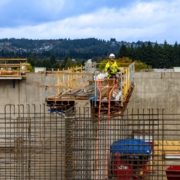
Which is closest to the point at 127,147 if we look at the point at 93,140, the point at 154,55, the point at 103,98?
the point at 93,140

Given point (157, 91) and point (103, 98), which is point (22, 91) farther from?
point (103, 98)

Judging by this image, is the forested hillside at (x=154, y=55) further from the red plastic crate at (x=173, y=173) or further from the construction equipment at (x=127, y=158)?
the construction equipment at (x=127, y=158)

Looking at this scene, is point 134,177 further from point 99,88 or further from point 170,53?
point 170,53

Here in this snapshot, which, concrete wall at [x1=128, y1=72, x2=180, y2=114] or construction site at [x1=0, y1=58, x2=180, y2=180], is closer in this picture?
construction site at [x1=0, y1=58, x2=180, y2=180]

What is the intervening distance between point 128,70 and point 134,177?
4396 mm

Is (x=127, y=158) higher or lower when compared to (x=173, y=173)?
higher

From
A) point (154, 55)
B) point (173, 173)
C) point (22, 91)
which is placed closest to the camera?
point (173, 173)

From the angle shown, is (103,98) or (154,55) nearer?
(103,98)

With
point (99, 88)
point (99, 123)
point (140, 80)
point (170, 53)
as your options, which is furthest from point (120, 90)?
point (170, 53)

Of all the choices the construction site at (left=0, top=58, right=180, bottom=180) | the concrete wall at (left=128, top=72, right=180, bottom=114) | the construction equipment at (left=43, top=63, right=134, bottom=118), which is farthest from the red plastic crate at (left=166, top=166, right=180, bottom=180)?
the concrete wall at (left=128, top=72, right=180, bottom=114)

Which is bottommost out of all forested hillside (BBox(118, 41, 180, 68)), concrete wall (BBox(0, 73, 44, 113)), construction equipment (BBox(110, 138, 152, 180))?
construction equipment (BBox(110, 138, 152, 180))

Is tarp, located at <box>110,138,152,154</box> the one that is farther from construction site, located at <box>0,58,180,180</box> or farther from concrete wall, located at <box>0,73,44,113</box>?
concrete wall, located at <box>0,73,44,113</box>

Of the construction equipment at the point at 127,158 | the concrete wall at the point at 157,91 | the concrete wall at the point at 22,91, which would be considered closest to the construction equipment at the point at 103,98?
the construction equipment at the point at 127,158

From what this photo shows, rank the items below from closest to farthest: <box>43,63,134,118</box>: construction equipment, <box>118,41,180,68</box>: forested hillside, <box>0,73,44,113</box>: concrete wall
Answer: <box>43,63,134,118</box>: construction equipment → <box>0,73,44,113</box>: concrete wall → <box>118,41,180,68</box>: forested hillside
